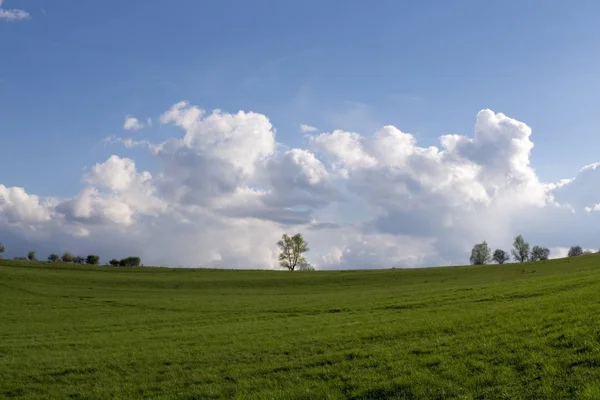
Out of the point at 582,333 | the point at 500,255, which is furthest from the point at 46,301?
the point at 500,255

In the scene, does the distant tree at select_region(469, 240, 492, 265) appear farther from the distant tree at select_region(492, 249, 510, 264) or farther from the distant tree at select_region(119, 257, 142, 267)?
the distant tree at select_region(119, 257, 142, 267)

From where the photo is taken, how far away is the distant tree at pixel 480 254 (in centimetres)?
18662

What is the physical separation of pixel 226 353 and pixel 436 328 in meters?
9.64

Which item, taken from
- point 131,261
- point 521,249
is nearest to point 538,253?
point 521,249

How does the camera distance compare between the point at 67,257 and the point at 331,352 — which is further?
the point at 67,257

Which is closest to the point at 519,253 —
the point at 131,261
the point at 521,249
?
the point at 521,249

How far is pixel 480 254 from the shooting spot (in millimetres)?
188000

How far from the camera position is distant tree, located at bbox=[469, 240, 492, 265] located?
187 m

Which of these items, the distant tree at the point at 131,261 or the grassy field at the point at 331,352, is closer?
the grassy field at the point at 331,352

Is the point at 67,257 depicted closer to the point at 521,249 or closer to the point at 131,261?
the point at 131,261

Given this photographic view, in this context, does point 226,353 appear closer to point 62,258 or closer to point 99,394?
point 99,394

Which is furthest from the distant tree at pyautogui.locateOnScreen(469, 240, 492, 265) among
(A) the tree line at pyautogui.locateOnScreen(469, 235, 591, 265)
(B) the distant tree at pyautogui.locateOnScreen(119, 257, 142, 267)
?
(B) the distant tree at pyautogui.locateOnScreen(119, 257, 142, 267)

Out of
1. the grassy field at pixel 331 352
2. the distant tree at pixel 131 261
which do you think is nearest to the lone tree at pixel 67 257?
the distant tree at pixel 131 261

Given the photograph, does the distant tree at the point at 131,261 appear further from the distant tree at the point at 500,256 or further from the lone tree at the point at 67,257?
the distant tree at the point at 500,256
